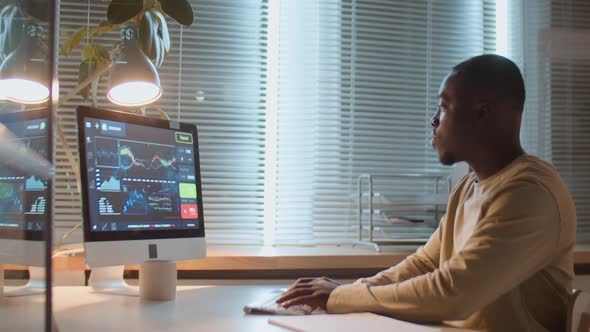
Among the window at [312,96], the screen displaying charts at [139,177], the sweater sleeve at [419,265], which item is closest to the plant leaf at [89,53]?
the window at [312,96]

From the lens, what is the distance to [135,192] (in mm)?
1639

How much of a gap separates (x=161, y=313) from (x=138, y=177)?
0.44 metres

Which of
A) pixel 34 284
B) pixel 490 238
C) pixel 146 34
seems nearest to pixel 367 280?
pixel 490 238

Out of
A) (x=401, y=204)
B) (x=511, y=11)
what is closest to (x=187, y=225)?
(x=401, y=204)

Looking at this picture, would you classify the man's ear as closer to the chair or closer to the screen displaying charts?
the chair

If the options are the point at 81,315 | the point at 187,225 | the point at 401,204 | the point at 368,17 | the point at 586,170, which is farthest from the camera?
the point at 586,170

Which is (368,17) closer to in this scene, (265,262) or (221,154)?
(221,154)

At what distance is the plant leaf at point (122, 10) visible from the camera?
183 centimetres

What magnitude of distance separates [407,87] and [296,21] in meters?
0.64

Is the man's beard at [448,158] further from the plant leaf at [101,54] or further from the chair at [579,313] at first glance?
the plant leaf at [101,54]

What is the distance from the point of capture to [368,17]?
282 cm

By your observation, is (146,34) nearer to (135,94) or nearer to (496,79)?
(135,94)

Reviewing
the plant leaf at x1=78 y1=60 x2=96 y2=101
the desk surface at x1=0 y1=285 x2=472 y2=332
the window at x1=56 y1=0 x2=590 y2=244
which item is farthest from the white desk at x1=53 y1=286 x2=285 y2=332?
the window at x1=56 y1=0 x2=590 y2=244

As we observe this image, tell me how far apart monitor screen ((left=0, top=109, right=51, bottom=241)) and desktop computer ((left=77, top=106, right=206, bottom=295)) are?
1095 millimetres
